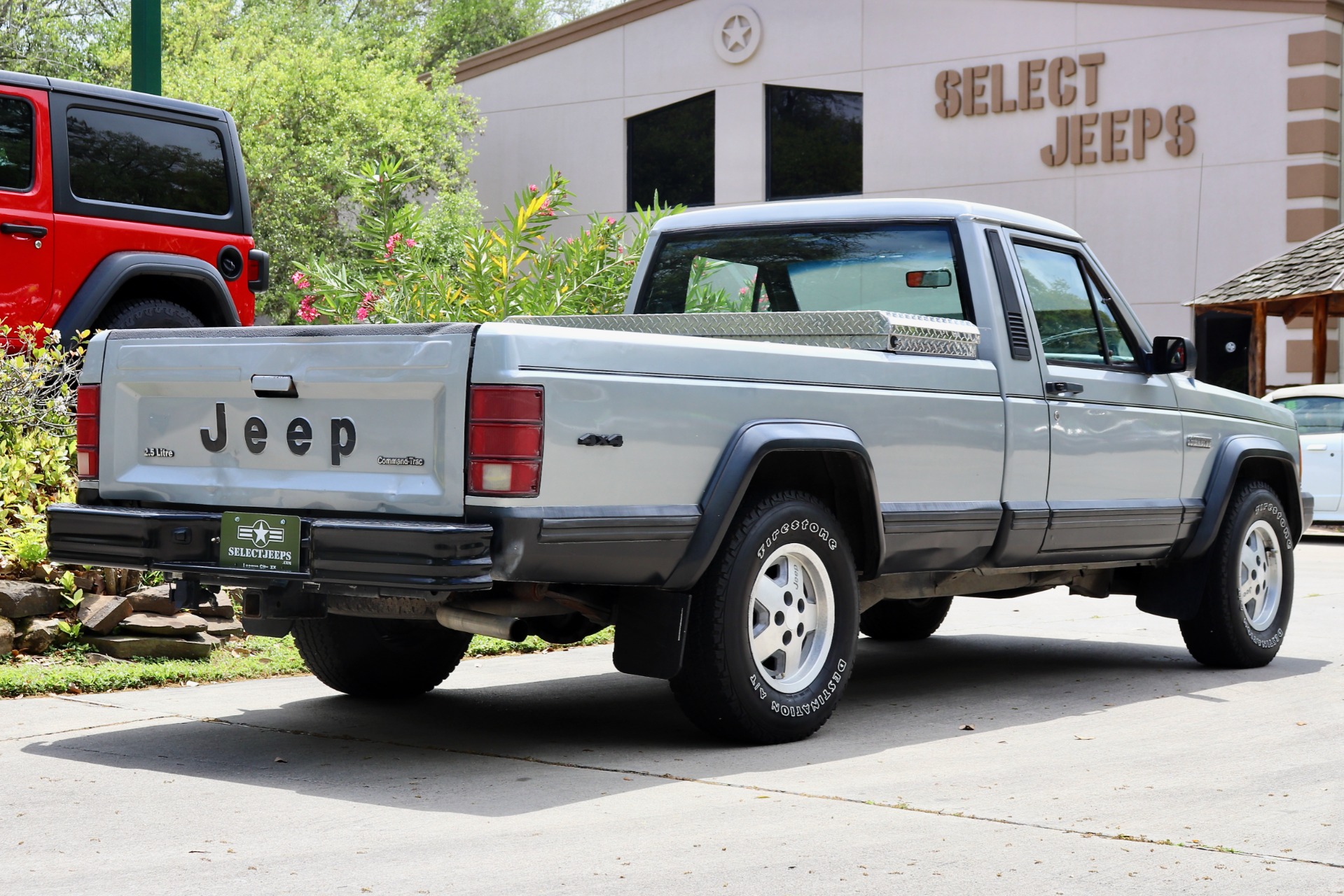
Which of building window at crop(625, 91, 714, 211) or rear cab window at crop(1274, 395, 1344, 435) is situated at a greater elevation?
building window at crop(625, 91, 714, 211)

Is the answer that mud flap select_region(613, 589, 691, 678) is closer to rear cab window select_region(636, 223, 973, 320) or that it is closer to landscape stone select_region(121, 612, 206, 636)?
rear cab window select_region(636, 223, 973, 320)

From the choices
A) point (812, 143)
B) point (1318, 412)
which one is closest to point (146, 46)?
point (1318, 412)

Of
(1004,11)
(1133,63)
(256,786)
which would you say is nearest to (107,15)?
(1004,11)

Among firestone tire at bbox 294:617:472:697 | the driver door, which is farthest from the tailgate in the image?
the driver door

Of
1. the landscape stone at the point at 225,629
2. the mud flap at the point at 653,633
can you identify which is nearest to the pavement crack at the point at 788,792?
the mud flap at the point at 653,633

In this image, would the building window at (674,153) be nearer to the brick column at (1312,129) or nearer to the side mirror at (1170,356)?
the brick column at (1312,129)

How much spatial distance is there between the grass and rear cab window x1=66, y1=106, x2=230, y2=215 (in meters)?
3.41

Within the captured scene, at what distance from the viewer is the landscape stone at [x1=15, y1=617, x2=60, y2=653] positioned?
7.40 meters

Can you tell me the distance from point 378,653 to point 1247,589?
4.28 m

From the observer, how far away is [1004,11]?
23906 mm

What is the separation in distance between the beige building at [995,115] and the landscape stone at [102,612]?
1530 centimetres

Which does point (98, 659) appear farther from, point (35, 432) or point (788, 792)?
point (788, 792)

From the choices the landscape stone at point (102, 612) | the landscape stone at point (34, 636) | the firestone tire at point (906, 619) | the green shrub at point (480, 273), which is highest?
the green shrub at point (480, 273)

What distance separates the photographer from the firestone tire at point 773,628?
223 inches
